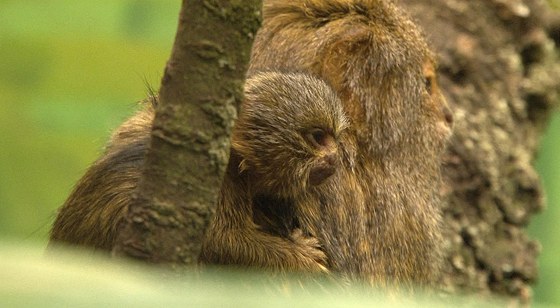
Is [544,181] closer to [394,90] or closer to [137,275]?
[394,90]

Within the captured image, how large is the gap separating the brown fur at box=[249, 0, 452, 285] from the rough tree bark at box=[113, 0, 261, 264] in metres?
0.89

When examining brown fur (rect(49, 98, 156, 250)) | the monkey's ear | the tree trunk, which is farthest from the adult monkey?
the tree trunk

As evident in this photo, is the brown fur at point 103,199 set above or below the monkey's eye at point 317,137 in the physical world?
below

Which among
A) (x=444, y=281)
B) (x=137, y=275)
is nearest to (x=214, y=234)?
(x=137, y=275)

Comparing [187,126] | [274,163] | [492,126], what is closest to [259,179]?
[274,163]

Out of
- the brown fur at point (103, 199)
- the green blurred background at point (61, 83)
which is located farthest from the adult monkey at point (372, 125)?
the green blurred background at point (61, 83)

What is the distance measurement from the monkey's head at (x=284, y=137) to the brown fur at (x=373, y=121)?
0.26m

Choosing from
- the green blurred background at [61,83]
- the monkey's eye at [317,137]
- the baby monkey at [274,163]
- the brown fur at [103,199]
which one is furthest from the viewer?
the green blurred background at [61,83]

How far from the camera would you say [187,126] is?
1479mm

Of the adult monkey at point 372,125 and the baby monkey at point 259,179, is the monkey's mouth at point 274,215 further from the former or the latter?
the adult monkey at point 372,125

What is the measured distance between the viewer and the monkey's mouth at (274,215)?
2121mm

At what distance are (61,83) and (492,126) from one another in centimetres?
177

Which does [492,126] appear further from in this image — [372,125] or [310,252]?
[310,252]

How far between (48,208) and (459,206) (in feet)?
5.27
